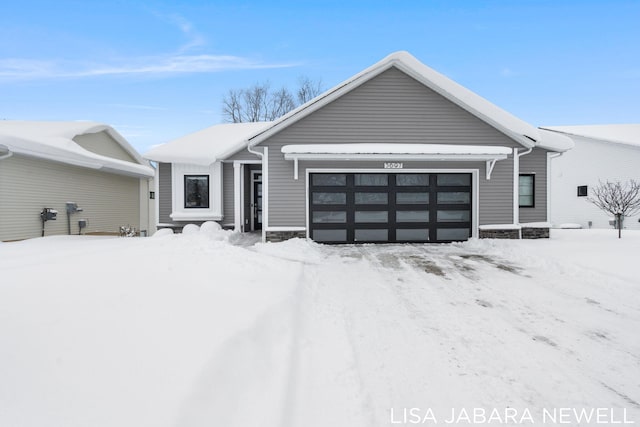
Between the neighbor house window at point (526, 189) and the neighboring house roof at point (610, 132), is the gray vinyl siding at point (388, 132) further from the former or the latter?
the neighboring house roof at point (610, 132)

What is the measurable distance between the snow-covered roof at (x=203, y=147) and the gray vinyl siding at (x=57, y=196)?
275cm

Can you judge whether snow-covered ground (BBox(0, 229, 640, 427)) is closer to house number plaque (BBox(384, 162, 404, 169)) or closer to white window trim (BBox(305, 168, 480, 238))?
white window trim (BBox(305, 168, 480, 238))

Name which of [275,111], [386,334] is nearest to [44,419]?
[386,334]

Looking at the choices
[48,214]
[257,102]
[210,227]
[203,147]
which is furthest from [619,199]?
[257,102]

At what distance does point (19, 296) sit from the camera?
3.33m

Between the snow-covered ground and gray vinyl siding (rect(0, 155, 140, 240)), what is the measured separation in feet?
25.7

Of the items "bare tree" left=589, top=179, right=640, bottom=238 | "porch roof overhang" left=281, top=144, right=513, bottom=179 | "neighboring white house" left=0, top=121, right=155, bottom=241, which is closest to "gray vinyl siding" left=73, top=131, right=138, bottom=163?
"neighboring white house" left=0, top=121, right=155, bottom=241

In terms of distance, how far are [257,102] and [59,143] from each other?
23312 millimetres

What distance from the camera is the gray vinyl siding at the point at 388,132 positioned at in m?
11.0

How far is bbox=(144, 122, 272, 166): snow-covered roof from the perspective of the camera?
553 inches

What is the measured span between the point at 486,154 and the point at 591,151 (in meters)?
15.8

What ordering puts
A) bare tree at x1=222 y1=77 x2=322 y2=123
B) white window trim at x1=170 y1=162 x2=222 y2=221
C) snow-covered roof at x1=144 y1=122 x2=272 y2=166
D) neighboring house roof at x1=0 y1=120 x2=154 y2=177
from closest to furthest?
1. neighboring house roof at x1=0 y1=120 x2=154 y2=177
2. snow-covered roof at x1=144 y1=122 x2=272 y2=166
3. white window trim at x1=170 y1=162 x2=222 y2=221
4. bare tree at x1=222 y1=77 x2=322 y2=123

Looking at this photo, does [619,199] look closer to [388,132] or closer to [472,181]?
[472,181]

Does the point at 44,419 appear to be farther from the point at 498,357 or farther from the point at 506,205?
the point at 506,205
